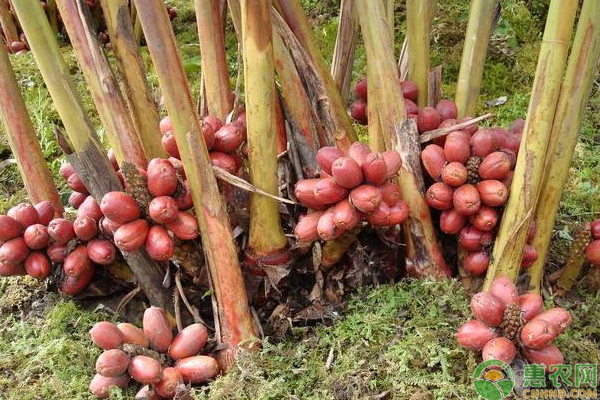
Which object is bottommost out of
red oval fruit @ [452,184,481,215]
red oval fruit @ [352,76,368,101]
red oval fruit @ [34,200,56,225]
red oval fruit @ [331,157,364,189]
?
red oval fruit @ [34,200,56,225]

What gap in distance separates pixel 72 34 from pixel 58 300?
91 cm

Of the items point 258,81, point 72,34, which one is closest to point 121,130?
point 72,34

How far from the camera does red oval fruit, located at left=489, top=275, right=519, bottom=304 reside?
5.23 ft

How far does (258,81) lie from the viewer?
1698 millimetres

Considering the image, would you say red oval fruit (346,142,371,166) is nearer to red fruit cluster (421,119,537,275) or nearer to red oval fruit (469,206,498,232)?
red fruit cluster (421,119,537,275)

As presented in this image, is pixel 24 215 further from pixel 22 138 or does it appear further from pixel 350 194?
pixel 350 194

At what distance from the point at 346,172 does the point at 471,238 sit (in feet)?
1.54

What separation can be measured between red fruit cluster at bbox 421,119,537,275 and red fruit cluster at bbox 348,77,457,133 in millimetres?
65

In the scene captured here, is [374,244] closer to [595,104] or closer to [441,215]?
[441,215]

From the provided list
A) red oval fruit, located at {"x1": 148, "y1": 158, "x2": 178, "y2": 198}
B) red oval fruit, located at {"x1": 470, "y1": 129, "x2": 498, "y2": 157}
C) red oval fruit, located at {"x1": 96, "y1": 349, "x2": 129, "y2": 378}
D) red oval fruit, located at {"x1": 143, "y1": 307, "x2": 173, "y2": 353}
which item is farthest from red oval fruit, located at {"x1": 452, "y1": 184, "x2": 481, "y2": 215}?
red oval fruit, located at {"x1": 96, "y1": 349, "x2": 129, "y2": 378}

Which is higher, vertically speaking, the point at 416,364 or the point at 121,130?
the point at 121,130

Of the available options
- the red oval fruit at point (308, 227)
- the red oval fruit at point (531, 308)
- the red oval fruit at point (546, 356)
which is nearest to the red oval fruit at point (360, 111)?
the red oval fruit at point (308, 227)

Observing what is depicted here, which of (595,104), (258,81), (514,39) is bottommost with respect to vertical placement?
(595,104)

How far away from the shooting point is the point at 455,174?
5.71 ft
